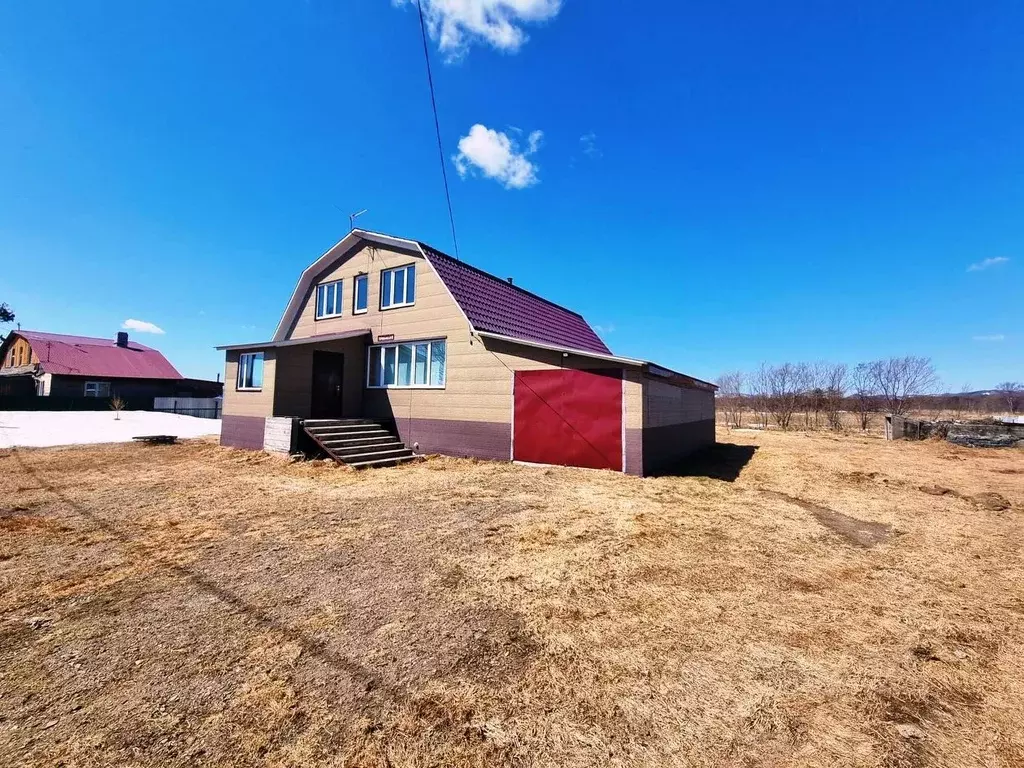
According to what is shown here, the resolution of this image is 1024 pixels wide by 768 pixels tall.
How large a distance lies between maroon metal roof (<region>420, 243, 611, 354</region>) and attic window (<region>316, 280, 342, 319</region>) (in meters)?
4.89

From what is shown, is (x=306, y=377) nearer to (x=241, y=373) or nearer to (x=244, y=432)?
(x=241, y=373)

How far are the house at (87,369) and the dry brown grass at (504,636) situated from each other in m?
32.5

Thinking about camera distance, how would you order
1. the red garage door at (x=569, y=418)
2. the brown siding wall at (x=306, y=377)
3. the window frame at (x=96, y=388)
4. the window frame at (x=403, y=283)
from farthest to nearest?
the window frame at (x=96, y=388) → the window frame at (x=403, y=283) → the brown siding wall at (x=306, y=377) → the red garage door at (x=569, y=418)

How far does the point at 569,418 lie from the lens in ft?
35.0

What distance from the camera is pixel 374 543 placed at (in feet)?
17.3

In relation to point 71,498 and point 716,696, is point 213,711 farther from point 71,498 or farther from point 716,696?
point 71,498

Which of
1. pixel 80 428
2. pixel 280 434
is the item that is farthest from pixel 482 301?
pixel 80 428

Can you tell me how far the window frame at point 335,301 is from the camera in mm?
16219

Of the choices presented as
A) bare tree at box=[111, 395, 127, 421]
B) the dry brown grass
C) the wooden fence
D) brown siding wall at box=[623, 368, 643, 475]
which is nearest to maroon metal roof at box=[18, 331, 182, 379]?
the wooden fence

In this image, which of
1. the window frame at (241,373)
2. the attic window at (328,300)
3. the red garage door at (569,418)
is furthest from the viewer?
the attic window at (328,300)

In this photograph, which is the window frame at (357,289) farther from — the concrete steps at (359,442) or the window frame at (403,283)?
the concrete steps at (359,442)

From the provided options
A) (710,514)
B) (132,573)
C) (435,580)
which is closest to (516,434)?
(710,514)

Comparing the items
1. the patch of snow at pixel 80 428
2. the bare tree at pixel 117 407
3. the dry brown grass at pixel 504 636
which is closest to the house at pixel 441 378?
the dry brown grass at pixel 504 636

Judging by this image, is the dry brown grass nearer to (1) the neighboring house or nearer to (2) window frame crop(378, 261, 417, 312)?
(2) window frame crop(378, 261, 417, 312)
